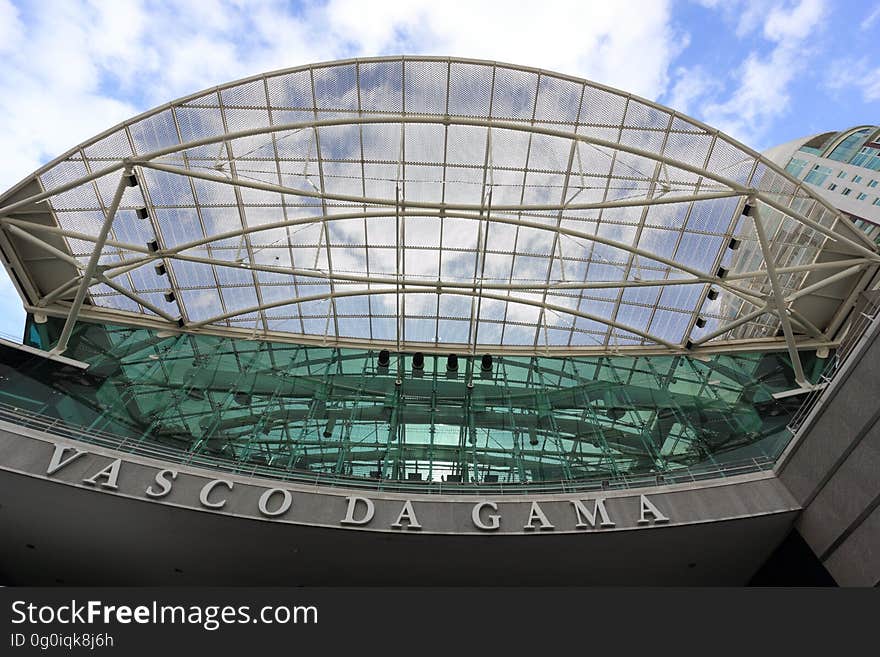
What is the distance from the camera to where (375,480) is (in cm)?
2209

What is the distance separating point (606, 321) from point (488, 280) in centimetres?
698

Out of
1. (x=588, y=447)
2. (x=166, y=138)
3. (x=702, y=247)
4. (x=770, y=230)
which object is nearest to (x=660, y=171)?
(x=702, y=247)

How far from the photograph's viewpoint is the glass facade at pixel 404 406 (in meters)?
22.9

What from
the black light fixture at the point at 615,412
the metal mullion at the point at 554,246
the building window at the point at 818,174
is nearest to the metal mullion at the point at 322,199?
the metal mullion at the point at 554,246

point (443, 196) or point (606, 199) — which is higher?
point (443, 196)

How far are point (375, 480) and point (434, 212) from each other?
1524 centimetres

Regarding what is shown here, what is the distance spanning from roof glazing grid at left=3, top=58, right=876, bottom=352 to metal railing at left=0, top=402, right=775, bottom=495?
9060 millimetres

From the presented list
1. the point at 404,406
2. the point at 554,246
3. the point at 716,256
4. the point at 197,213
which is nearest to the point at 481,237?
the point at 554,246

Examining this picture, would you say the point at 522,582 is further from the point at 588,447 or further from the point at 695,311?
the point at 695,311

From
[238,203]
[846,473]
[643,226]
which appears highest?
[238,203]

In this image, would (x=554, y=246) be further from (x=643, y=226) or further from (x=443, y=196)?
(x=443, y=196)

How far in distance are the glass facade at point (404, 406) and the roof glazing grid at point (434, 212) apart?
2916 mm

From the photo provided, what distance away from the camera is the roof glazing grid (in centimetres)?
2952

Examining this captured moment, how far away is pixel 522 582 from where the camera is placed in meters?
21.8
